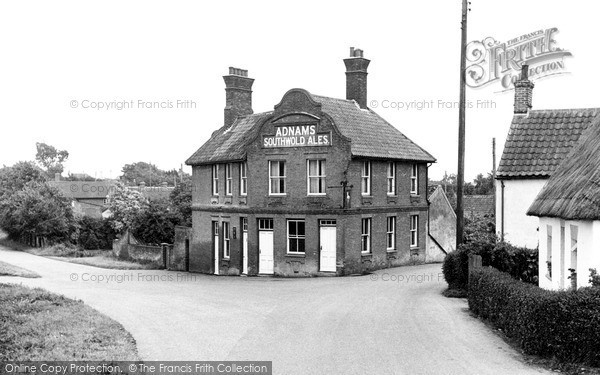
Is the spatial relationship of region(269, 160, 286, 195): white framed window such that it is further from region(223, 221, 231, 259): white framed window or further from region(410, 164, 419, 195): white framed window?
region(410, 164, 419, 195): white framed window

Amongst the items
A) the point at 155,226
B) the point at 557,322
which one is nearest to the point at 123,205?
the point at 155,226

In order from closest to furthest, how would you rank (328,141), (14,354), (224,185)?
(14,354) < (328,141) < (224,185)

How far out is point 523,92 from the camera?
85.6 feet

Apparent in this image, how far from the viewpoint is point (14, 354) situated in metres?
13.5

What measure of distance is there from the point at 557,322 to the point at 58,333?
11537 mm

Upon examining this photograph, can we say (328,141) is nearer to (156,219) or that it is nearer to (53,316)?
(53,316)

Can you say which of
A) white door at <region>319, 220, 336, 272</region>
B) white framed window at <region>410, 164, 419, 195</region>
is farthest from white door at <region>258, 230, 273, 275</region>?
white framed window at <region>410, 164, 419, 195</region>

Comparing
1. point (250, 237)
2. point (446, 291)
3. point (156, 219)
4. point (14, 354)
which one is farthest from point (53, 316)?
point (156, 219)

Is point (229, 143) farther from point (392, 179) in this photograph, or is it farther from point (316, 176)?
point (392, 179)

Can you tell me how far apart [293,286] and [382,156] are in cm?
992

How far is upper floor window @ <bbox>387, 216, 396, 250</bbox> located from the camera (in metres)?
35.6

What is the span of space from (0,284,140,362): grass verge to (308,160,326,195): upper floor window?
14390 millimetres

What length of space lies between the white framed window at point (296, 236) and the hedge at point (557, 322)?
18.8 m

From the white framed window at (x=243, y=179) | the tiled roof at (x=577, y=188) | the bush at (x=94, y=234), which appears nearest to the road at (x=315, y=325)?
the tiled roof at (x=577, y=188)
